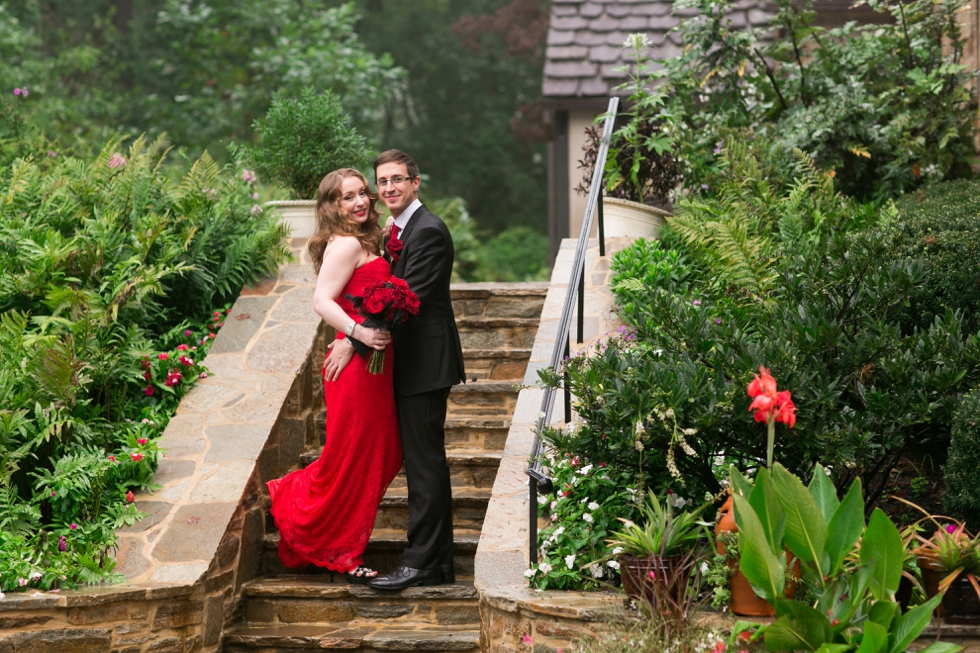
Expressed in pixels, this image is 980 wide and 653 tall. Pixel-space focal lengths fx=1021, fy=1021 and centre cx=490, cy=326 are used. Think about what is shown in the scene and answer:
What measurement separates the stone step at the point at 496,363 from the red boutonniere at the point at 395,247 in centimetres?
201

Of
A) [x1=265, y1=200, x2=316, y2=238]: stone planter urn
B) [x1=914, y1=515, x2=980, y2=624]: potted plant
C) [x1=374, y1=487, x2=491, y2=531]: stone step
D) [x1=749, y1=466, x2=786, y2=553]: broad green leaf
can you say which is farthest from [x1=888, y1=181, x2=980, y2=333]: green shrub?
[x1=265, y1=200, x2=316, y2=238]: stone planter urn

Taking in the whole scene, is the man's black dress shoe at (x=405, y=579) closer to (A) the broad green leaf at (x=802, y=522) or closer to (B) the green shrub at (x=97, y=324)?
(B) the green shrub at (x=97, y=324)

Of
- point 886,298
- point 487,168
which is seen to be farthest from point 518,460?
point 487,168

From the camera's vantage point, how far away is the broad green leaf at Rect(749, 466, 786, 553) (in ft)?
11.0

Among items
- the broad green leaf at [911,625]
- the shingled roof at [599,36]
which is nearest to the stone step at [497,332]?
the shingled roof at [599,36]

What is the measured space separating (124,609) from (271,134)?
4.28m

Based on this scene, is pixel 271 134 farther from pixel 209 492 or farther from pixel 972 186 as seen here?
pixel 972 186

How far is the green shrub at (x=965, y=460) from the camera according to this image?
3.72 meters

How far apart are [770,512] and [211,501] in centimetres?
279

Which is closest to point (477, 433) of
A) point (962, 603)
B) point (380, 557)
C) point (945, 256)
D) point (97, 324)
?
point (380, 557)

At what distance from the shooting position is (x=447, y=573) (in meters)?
4.98

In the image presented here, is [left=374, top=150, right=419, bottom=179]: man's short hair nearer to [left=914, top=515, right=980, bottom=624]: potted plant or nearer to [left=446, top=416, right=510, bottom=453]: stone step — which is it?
[left=446, top=416, right=510, bottom=453]: stone step

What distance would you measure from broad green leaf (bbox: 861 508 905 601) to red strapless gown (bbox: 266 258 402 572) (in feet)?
7.88

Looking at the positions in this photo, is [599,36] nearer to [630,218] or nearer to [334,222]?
[630,218]
